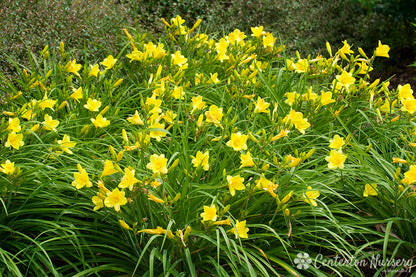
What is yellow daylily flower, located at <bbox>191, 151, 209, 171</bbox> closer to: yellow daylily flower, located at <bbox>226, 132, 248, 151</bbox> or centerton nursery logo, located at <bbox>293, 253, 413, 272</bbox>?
yellow daylily flower, located at <bbox>226, 132, 248, 151</bbox>

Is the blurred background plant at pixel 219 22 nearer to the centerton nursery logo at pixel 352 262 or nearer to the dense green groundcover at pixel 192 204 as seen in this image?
the dense green groundcover at pixel 192 204

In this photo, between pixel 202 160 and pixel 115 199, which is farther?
pixel 202 160

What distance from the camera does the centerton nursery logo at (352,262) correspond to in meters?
2.15

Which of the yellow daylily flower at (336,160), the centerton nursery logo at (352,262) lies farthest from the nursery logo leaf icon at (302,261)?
the yellow daylily flower at (336,160)

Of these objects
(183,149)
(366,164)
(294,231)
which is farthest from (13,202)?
(366,164)

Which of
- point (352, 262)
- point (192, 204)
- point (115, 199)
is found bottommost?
point (352, 262)

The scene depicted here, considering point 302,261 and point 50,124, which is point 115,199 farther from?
point 302,261

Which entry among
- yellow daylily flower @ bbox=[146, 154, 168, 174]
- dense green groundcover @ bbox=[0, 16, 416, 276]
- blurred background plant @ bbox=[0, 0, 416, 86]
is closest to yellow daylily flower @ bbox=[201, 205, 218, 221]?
dense green groundcover @ bbox=[0, 16, 416, 276]

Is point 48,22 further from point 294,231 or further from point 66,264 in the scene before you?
point 294,231

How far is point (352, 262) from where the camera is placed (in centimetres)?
219

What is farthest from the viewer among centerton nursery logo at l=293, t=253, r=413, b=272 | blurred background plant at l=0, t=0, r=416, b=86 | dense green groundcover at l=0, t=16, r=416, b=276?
blurred background plant at l=0, t=0, r=416, b=86

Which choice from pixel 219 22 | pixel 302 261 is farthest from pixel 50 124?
pixel 219 22

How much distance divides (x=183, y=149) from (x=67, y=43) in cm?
205

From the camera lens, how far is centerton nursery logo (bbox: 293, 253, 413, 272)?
215 centimetres
